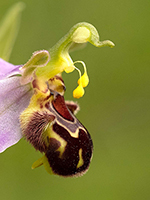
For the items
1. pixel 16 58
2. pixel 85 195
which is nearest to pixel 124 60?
pixel 16 58

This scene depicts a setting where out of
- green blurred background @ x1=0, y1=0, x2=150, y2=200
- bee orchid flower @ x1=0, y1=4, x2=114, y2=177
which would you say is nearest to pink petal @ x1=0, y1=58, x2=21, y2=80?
bee orchid flower @ x1=0, y1=4, x2=114, y2=177

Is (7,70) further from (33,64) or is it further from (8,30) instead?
(8,30)

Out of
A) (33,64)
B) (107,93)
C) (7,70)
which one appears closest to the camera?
(33,64)

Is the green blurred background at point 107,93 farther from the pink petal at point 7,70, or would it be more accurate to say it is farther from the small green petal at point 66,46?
the small green petal at point 66,46

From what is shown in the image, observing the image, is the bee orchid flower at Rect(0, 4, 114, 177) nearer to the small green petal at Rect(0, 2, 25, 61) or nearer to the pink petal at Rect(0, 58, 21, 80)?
the pink petal at Rect(0, 58, 21, 80)


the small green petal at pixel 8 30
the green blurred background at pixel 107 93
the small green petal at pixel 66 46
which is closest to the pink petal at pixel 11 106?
the small green petal at pixel 66 46

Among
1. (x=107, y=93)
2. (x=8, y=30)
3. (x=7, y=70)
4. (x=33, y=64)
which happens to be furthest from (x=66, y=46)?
(x=107, y=93)

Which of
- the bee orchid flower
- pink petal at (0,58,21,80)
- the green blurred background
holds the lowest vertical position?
the green blurred background
